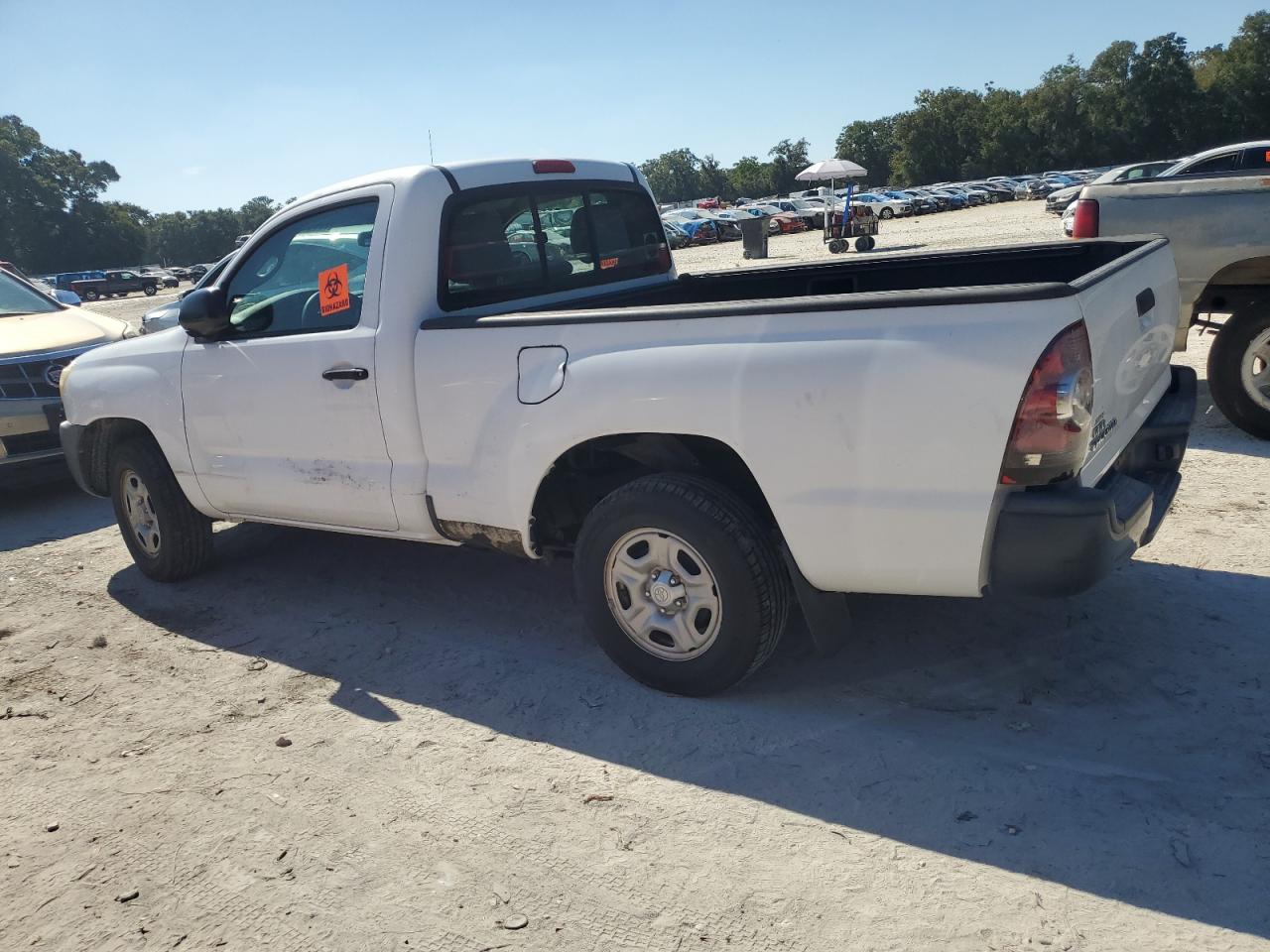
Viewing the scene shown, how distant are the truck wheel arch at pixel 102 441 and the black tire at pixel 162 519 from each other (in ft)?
0.22

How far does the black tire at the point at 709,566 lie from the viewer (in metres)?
3.40

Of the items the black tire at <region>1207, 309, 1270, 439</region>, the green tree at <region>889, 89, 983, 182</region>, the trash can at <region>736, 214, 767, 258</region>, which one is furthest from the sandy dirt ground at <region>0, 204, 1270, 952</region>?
the green tree at <region>889, 89, 983, 182</region>

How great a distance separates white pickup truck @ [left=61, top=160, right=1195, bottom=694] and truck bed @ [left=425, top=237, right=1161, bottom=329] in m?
0.02

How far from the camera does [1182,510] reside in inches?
209

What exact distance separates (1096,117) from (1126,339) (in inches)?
3903

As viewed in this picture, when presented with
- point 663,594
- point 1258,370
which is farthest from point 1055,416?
point 1258,370

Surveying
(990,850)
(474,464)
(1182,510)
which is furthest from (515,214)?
(1182,510)

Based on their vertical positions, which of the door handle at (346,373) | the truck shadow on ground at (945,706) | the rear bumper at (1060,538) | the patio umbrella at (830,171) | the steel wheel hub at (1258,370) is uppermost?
the patio umbrella at (830,171)

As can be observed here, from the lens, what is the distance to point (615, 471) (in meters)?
4.07

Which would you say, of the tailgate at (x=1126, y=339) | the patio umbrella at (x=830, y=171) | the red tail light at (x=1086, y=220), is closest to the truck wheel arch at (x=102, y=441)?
the tailgate at (x=1126, y=339)

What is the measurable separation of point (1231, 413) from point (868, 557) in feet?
15.0

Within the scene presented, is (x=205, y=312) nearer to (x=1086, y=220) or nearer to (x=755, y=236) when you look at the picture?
(x=1086, y=220)

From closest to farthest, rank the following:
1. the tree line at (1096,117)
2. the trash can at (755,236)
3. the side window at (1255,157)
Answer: the side window at (1255,157), the trash can at (755,236), the tree line at (1096,117)

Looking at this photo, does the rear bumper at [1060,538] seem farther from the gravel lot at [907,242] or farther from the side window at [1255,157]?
the gravel lot at [907,242]
